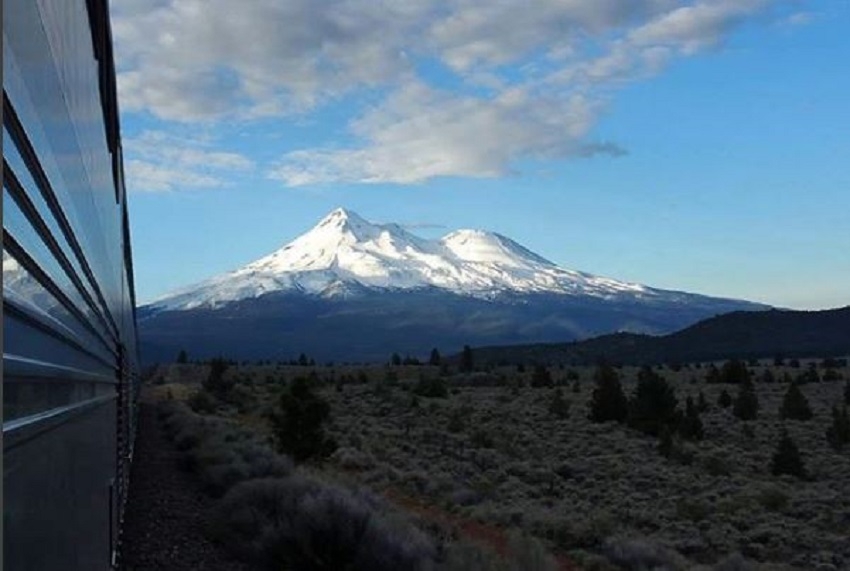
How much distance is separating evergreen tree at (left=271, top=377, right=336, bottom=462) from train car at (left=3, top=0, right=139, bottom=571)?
22079 mm

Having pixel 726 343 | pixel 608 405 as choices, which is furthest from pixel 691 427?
pixel 726 343

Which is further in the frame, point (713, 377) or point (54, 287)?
point (713, 377)

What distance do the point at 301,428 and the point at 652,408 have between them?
614 inches

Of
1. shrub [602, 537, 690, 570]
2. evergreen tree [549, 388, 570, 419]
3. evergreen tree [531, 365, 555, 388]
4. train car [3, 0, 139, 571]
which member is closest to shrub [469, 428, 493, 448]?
evergreen tree [549, 388, 570, 419]

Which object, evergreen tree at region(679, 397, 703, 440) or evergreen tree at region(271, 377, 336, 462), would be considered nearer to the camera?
evergreen tree at region(271, 377, 336, 462)

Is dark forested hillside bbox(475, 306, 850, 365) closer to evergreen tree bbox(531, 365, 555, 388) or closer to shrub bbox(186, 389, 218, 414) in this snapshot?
evergreen tree bbox(531, 365, 555, 388)

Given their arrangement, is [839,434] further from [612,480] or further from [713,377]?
[713,377]

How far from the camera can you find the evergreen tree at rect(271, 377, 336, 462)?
1080 inches

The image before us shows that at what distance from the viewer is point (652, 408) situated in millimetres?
38625

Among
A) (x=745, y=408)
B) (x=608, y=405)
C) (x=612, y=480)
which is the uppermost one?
(x=608, y=405)

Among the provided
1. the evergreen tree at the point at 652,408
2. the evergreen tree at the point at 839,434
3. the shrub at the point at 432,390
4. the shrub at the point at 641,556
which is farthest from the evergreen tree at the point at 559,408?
the shrub at the point at 641,556

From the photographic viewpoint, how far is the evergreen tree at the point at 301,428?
90.0 ft

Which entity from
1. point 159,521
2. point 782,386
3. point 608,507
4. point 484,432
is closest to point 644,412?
point 484,432

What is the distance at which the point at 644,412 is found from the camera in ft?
127
